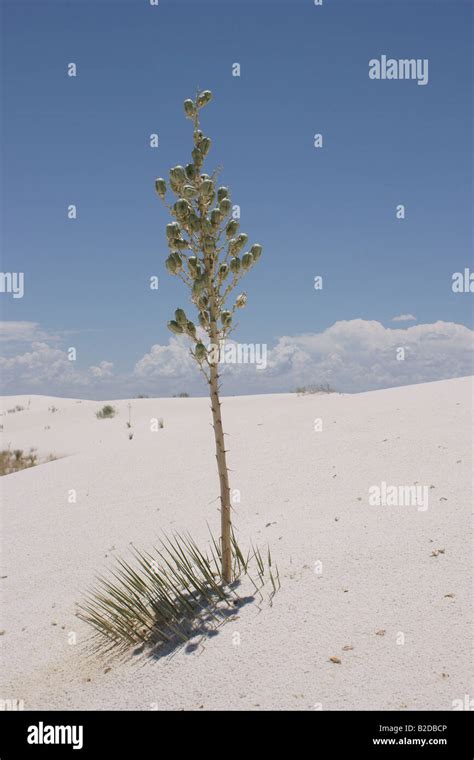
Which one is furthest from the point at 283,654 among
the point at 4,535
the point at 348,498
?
the point at 4,535

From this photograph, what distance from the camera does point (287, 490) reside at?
27.6 feet

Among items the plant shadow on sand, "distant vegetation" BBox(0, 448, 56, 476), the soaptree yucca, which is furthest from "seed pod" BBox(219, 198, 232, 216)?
"distant vegetation" BBox(0, 448, 56, 476)

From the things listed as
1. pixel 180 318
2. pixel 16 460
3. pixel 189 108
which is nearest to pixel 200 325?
pixel 180 318

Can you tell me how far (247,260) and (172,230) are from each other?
2.48 feet

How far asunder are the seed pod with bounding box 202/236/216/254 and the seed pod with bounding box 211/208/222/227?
0.14 meters

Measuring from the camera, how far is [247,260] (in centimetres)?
527

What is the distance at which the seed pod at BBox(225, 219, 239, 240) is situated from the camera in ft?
17.4

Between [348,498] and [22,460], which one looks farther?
[22,460]

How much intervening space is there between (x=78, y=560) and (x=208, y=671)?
414 cm

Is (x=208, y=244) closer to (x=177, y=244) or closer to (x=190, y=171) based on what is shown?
(x=177, y=244)

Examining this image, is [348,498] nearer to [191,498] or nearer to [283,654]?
[191,498]

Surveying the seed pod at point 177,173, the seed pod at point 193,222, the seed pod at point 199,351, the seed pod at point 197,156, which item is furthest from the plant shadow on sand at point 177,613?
the seed pod at point 197,156

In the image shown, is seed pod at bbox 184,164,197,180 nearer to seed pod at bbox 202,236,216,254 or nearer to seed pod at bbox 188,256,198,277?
seed pod at bbox 202,236,216,254

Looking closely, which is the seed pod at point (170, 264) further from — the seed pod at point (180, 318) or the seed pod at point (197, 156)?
the seed pod at point (197, 156)
